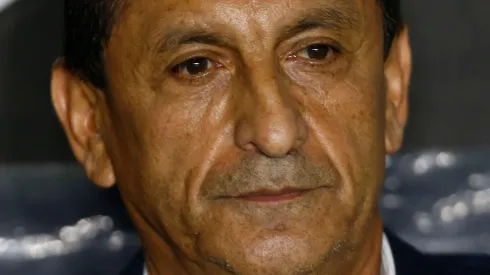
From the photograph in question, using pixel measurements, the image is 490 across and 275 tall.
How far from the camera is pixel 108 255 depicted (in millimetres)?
2393

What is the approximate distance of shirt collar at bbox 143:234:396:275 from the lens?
185 centimetres

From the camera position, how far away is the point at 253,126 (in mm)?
1553

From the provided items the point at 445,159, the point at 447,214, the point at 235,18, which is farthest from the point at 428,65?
the point at 235,18

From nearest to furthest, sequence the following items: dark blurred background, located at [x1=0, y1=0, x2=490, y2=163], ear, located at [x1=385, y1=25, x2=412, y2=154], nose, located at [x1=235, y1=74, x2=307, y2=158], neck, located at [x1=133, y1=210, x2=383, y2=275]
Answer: nose, located at [x1=235, y1=74, x2=307, y2=158] → neck, located at [x1=133, y1=210, x2=383, y2=275] → ear, located at [x1=385, y1=25, x2=412, y2=154] → dark blurred background, located at [x1=0, y1=0, x2=490, y2=163]

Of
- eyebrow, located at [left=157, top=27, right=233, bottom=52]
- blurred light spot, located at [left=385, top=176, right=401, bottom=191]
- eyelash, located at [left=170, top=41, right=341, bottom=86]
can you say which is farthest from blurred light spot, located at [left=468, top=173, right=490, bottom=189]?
eyebrow, located at [left=157, top=27, right=233, bottom=52]

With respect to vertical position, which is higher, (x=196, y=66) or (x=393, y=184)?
(x=196, y=66)

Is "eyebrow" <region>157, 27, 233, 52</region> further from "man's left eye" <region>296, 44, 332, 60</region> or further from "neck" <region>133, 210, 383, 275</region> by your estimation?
"neck" <region>133, 210, 383, 275</region>

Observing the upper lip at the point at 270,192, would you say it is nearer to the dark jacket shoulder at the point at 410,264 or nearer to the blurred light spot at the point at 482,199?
the dark jacket shoulder at the point at 410,264

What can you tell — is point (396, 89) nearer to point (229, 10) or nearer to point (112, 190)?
point (229, 10)

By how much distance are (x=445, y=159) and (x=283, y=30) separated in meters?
0.90

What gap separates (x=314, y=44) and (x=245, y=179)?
20 centimetres

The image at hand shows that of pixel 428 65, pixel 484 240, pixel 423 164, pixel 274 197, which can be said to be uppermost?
pixel 274 197

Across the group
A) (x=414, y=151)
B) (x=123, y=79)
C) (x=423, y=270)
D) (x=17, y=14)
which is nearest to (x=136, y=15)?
(x=123, y=79)

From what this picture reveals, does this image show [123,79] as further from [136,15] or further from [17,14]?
[17,14]
